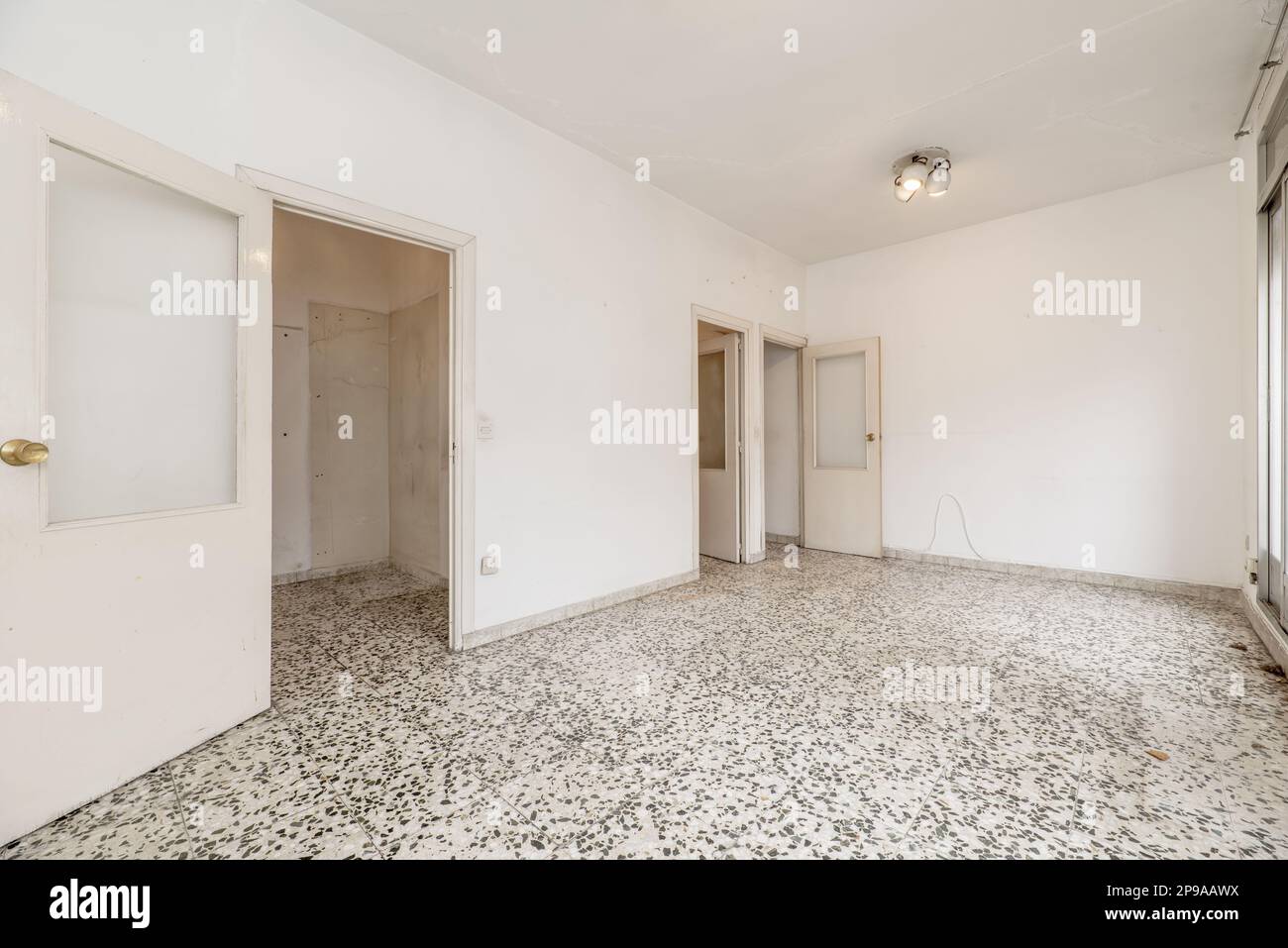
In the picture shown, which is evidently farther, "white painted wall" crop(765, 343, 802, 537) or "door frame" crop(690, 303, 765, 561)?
"white painted wall" crop(765, 343, 802, 537)

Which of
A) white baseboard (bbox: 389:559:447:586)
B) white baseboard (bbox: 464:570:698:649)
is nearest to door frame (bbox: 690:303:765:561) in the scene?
white baseboard (bbox: 464:570:698:649)

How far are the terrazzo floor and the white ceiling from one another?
2852mm

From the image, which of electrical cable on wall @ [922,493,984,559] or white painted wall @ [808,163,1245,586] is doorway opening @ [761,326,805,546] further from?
electrical cable on wall @ [922,493,984,559]

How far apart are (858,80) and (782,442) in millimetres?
3424

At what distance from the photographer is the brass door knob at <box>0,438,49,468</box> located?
1312 millimetres

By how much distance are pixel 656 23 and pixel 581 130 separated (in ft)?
2.93

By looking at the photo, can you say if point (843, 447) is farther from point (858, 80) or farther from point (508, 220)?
point (508, 220)

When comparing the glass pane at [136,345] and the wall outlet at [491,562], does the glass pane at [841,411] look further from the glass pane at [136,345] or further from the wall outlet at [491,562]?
the glass pane at [136,345]

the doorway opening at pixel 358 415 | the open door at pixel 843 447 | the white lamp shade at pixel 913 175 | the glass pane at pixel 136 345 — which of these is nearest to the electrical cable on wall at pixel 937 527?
the open door at pixel 843 447

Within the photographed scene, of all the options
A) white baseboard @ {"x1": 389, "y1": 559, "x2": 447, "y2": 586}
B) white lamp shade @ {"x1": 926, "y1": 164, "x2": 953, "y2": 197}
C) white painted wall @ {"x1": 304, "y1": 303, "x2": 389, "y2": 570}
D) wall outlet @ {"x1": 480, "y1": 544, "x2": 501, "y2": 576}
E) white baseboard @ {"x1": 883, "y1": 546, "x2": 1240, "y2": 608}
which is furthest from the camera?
white painted wall @ {"x1": 304, "y1": 303, "x2": 389, "y2": 570}

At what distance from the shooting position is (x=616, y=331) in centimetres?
347

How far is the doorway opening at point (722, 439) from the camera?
181 inches

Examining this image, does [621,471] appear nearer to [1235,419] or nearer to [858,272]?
[858,272]

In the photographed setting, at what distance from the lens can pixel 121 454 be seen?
169 centimetres
